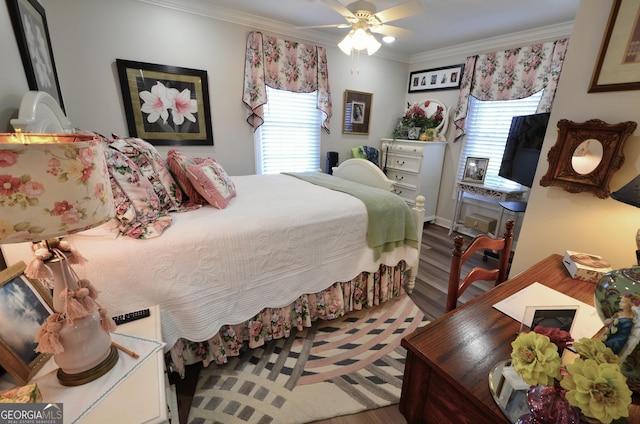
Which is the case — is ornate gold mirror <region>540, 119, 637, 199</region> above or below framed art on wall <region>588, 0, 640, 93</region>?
below

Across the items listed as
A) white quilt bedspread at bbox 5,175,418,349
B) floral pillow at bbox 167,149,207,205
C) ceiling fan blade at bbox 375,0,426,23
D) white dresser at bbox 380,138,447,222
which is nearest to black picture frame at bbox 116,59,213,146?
floral pillow at bbox 167,149,207,205

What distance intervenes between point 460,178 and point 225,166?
3.21m

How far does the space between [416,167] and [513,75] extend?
1.46 meters

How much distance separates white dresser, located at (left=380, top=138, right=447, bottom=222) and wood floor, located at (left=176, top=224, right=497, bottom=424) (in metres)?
0.55

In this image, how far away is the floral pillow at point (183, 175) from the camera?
1.69 meters

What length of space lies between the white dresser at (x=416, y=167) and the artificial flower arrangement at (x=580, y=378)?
330 centimetres

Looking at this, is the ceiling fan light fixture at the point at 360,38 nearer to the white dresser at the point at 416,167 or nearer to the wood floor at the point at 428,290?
the white dresser at the point at 416,167

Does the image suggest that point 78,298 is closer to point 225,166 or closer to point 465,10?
point 225,166

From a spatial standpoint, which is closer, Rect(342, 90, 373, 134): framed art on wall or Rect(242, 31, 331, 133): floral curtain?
Rect(242, 31, 331, 133): floral curtain

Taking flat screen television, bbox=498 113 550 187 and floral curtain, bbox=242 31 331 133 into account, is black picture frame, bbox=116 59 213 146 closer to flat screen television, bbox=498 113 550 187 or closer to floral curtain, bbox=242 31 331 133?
floral curtain, bbox=242 31 331 133

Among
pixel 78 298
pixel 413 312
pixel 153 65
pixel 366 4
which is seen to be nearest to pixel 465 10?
pixel 366 4

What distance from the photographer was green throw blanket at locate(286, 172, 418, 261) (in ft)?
6.37

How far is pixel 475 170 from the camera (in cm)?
341

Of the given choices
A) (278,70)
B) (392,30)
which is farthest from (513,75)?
(278,70)
